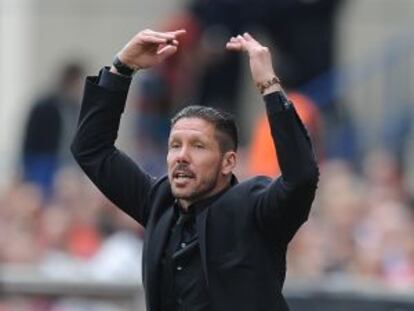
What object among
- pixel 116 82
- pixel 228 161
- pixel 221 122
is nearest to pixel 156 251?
pixel 228 161

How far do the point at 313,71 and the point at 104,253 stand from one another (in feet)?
12.1

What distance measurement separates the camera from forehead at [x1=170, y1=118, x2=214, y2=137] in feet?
24.7

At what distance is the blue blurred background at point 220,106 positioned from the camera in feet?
42.4

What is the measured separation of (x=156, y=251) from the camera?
761cm

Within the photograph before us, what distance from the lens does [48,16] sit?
1936 cm

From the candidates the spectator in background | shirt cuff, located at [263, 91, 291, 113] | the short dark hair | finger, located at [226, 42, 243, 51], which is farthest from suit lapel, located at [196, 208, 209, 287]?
the spectator in background

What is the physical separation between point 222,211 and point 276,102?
503 millimetres

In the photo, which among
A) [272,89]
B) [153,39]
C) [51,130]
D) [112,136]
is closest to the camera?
[272,89]

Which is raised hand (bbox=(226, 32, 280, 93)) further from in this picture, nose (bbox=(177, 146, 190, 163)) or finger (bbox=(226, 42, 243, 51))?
nose (bbox=(177, 146, 190, 163))

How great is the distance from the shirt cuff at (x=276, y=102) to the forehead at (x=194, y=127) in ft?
0.96

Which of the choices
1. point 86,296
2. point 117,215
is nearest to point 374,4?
point 117,215

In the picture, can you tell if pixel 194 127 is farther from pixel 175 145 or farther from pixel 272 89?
pixel 272 89

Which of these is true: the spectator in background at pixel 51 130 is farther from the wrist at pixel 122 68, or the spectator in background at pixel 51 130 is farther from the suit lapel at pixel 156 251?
the suit lapel at pixel 156 251

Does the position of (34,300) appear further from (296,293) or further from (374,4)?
(374,4)
